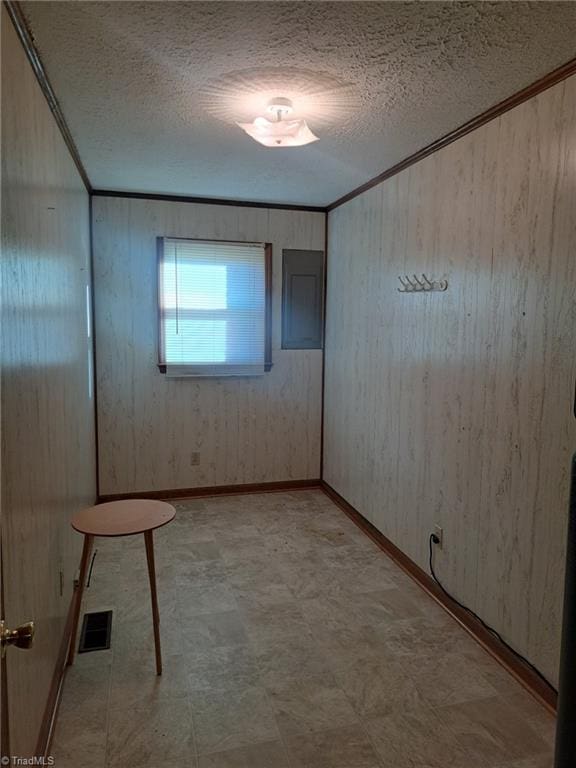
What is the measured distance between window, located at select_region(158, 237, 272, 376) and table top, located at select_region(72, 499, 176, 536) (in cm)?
202

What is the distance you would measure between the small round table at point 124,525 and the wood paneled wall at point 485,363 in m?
1.47

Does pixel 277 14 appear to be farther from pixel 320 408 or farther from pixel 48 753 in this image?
pixel 320 408

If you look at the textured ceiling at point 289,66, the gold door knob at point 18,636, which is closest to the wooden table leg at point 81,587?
the gold door knob at point 18,636

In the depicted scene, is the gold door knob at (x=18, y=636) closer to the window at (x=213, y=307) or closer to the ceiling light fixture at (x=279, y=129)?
the ceiling light fixture at (x=279, y=129)

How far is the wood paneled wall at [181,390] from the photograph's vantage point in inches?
160

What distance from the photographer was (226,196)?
4.09 metres

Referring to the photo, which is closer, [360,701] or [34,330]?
[34,330]

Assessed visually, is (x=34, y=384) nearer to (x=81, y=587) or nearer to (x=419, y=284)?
(x=81, y=587)

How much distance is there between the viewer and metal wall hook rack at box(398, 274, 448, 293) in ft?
9.12

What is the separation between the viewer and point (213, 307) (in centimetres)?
426

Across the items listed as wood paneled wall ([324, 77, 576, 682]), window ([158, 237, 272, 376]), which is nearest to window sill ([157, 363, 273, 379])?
window ([158, 237, 272, 376])

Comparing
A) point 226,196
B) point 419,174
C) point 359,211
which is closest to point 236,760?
point 419,174

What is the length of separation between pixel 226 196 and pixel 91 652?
327 centimetres

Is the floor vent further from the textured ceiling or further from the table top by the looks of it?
the textured ceiling
